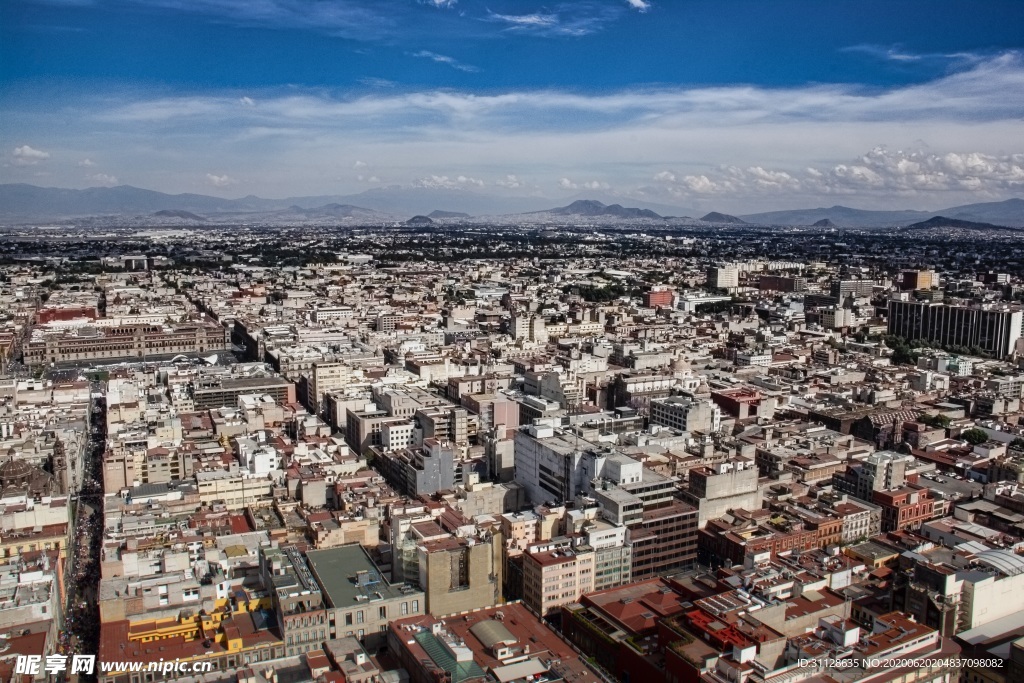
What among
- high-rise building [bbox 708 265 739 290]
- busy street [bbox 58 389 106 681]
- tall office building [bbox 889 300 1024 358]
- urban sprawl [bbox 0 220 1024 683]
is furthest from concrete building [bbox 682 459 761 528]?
high-rise building [bbox 708 265 739 290]

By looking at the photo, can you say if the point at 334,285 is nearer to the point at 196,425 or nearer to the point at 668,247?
the point at 196,425

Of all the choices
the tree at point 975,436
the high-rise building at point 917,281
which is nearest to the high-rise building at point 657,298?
the high-rise building at point 917,281

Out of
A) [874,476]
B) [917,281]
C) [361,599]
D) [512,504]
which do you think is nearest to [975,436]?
[874,476]

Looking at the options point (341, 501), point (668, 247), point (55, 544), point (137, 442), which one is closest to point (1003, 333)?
point (341, 501)

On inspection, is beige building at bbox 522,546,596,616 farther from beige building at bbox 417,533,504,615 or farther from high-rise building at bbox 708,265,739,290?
high-rise building at bbox 708,265,739,290

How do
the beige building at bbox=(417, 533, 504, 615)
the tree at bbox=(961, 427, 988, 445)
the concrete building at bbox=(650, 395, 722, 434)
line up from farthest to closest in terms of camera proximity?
the concrete building at bbox=(650, 395, 722, 434) < the tree at bbox=(961, 427, 988, 445) < the beige building at bbox=(417, 533, 504, 615)

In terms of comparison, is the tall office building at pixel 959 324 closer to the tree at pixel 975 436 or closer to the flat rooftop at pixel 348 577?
the tree at pixel 975 436
